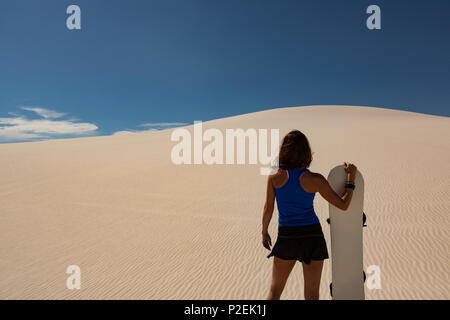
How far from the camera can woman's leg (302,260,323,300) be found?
8.12 feet

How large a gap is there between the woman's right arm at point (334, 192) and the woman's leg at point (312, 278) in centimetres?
55

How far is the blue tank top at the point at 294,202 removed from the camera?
238 centimetres

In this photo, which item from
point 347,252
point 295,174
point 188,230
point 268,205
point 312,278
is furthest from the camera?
point 188,230

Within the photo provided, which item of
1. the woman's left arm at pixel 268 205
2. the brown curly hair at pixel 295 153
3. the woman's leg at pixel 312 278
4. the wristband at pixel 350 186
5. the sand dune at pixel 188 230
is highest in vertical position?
the brown curly hair at pixel 295 153

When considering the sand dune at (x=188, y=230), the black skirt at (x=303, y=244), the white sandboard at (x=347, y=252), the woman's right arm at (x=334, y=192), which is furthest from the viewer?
the sand dune at (x=188, y=230)

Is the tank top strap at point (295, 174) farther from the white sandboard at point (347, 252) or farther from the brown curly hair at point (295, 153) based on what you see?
the white sandboard at point (347, 252)

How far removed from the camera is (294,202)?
2.42m

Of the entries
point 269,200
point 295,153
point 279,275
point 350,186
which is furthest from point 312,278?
point 295,153

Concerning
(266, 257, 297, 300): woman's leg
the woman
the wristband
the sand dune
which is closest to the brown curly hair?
the woman

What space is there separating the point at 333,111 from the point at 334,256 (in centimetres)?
5997

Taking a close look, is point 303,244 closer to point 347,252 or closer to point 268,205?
point 268,205

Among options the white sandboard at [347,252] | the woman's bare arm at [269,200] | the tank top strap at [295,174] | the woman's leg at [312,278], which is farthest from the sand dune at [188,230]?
the tank top strap at [295,174]

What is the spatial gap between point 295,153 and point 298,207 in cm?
48
